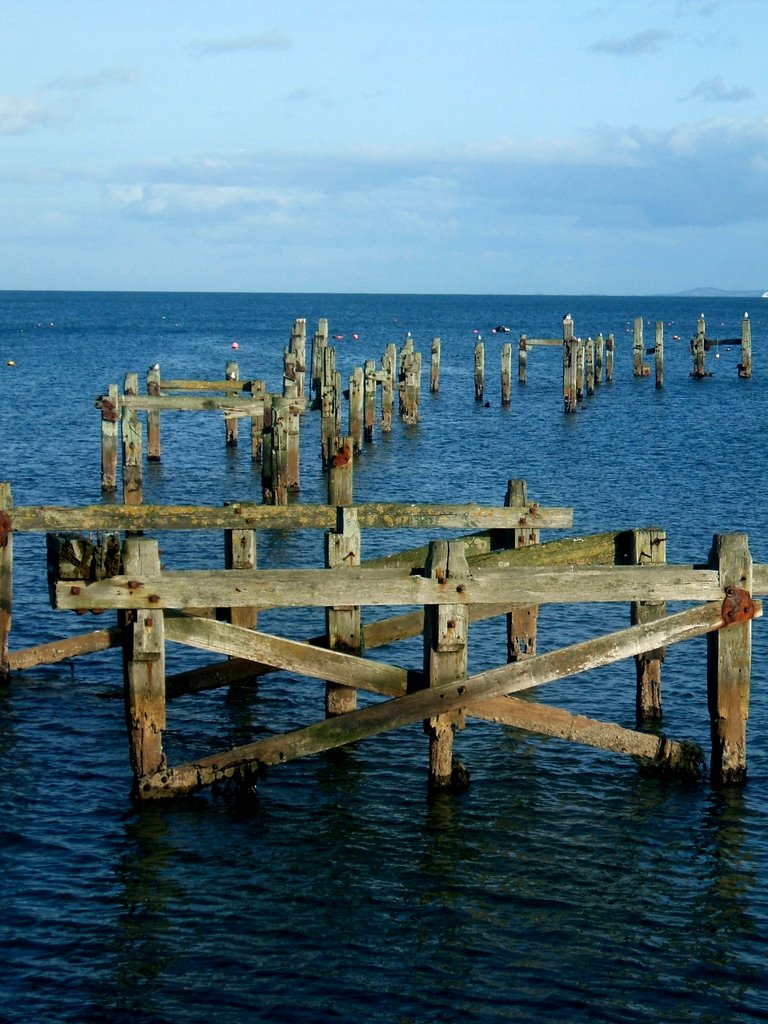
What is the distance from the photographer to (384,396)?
4491cm

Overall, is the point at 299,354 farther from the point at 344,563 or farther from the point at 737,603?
the point at 737,603

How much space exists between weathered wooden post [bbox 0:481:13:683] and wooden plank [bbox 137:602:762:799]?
13.7ft

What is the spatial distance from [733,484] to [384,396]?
13.8m

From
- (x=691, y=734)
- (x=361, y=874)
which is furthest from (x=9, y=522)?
(x=691, y=734)

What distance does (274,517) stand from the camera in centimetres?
1543

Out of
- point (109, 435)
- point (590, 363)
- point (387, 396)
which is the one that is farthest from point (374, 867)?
point (590, 363)

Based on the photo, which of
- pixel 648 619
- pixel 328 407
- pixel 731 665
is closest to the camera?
pixel 731 665

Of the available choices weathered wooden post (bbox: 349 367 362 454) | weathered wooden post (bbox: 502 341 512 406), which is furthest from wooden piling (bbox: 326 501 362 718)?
weathered wooden post (bbox: 502 341 512 406)

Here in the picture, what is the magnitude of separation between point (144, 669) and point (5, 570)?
15.1ft

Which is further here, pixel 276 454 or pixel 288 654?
pixel 276 454

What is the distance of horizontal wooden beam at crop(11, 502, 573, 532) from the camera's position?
1541cm

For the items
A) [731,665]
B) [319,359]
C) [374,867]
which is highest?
[319,359]

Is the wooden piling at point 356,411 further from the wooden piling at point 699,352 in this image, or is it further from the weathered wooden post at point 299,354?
the wooden piling at point 699,352

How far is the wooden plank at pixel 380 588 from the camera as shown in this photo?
11805 mm
